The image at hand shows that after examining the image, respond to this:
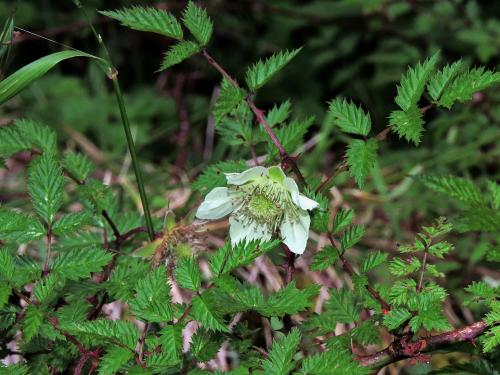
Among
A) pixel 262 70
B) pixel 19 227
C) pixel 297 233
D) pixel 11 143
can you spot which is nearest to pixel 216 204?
pixel 297 233

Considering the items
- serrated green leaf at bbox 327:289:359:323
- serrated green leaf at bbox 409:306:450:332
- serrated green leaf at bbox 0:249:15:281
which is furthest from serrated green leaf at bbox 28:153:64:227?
serrated green leaf at bbox 409:306:450:332

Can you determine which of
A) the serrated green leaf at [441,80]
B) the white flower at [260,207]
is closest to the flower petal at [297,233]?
the white flower at [260,207]

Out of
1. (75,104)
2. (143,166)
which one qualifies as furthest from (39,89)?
(143,166)

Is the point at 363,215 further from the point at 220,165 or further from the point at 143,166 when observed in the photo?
the point at 220,165

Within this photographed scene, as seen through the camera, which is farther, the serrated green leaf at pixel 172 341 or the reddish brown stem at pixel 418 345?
the reddish brown stem at pixel 418 345

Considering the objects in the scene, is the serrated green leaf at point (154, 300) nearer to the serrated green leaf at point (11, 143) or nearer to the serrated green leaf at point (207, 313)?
the serrated green leaf at point (207, 313)

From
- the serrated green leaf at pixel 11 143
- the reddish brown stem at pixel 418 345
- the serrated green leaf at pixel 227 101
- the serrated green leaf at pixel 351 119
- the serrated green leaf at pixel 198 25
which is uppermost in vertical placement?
the serrated green leaf at pixel 198 25
